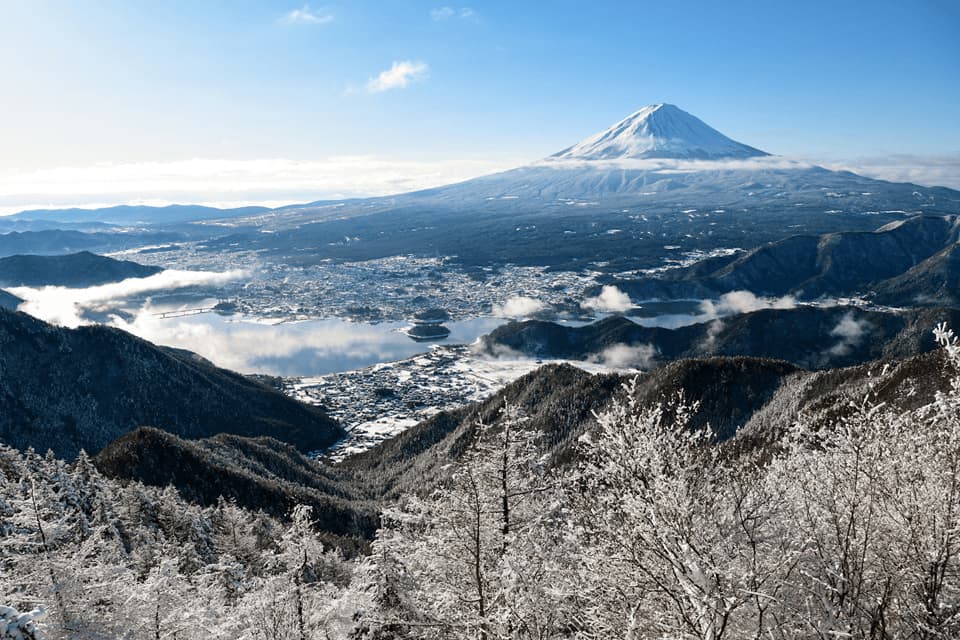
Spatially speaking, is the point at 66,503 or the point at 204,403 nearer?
the point at 66,503

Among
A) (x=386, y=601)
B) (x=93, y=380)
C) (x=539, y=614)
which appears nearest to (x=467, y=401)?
(x=93, y=380)

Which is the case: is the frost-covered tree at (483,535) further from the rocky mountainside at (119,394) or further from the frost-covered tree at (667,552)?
the rocky mountainside at (119,394)

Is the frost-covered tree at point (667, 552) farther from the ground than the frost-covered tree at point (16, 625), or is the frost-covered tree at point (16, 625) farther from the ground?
the frost-covered tree at point (667, 552)

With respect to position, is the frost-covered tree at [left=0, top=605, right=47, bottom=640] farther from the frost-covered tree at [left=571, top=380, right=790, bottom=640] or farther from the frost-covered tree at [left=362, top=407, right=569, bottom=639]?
the frost-covered tree at [left=571, top=380, right=790, bottom=640]

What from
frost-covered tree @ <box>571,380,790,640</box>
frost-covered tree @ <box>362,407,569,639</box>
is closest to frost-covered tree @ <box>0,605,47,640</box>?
frost-covered tree @ <box>362,407,569,639</box>

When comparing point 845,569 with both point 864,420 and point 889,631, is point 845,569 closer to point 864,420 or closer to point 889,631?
point 889,631

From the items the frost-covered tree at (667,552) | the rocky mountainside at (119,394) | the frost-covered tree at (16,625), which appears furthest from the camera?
the rocky mountainside at (119,394)

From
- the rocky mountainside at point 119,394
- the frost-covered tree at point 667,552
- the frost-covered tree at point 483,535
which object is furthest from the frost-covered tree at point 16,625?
the rocky mountainside at point 119,394

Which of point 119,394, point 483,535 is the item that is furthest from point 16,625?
point 119,394
